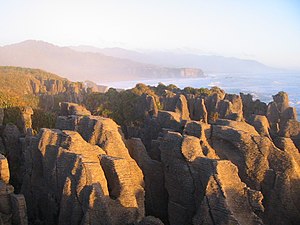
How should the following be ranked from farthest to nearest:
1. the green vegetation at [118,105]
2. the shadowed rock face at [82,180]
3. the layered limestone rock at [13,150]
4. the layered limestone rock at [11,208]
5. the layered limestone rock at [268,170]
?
1. the green vegetation at [118,105]
2. the layered limestone rock at [13,150]
3. the layered limestone rock at [268,170]
4. the layered limestone rock at [11,208]
5. the shadowed rock face at [82,180]

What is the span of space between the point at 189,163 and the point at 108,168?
3439 millimetres

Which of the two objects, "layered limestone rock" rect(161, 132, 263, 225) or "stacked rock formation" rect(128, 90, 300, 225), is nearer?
"layered limestone rock" rect(161, 132, 263, 225)

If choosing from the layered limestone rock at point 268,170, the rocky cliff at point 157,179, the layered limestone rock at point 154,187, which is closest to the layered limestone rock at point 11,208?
the rocky cliff at point 157,179

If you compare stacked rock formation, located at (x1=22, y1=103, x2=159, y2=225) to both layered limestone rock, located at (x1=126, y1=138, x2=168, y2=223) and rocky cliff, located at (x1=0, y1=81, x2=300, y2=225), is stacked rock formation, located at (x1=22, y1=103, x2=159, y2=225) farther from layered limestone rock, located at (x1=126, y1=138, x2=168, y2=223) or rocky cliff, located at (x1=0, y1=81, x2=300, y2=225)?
layered limestone rock, located at (x1=126, y1=138, x2=168, y2=223)

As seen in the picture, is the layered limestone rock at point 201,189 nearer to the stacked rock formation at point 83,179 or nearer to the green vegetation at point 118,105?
the stacked rock formation at point 83,179

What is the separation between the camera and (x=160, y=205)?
60.7 ft

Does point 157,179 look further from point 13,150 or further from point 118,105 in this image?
point 118,105

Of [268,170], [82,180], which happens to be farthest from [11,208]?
[268,170]

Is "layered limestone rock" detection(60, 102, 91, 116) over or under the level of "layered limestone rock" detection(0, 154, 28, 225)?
over

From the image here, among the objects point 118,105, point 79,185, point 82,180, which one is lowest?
point 118,105

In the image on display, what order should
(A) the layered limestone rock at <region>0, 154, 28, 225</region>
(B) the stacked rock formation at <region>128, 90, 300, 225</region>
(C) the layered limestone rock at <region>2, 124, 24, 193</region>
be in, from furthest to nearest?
→ (C) the layered limestone rock at <region>2, 124, 24, 193</region>, (A) the layered limestone rock at <region>0, 154, 28, 225</region>, (B) the stacked rock formation at <region>128, 90, 300, 225</region>

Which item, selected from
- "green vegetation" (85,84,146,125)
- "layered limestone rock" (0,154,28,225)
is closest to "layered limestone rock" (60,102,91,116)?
"green vegetation" (85,84,146,125)

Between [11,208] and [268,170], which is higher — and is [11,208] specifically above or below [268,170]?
below

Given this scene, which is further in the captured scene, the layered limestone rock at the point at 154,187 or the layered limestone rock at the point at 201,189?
the layered limestone rock at the point at 154,187
